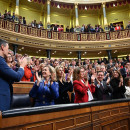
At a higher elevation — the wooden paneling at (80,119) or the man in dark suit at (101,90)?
the man in dark suit at (101,90)

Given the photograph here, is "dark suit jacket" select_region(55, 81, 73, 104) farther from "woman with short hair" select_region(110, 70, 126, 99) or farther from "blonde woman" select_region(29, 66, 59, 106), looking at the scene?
"woman with short hair" select_region(110, 70, 126, 99)

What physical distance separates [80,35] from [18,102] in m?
9.47

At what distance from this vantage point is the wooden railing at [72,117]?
105cm

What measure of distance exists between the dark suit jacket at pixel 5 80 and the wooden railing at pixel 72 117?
379 mm

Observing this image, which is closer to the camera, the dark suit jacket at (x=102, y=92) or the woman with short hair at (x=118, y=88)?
the dark suit jacket at (x=102, y=92)

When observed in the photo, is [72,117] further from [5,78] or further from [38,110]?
[5,78]

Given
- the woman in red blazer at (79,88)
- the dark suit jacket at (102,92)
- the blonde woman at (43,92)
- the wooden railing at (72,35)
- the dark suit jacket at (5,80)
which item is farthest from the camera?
the wooden railing at (72,35)

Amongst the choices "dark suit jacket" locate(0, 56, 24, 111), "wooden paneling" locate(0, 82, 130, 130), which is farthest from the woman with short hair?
"dark suit jacket" locate(0, 56, 24, 111)

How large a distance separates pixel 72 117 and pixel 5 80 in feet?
2.64

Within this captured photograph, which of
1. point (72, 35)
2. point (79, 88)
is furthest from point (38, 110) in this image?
point (72, 35)

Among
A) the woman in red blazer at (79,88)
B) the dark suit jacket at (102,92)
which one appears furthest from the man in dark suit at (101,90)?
the woman in red blazer at (79,88)

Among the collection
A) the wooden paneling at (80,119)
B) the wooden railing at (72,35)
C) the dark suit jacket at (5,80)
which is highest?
the wooden railing at (72,35)

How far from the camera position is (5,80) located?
4.75 ft

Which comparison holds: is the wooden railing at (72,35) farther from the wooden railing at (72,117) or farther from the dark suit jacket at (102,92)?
the wooden railing at (72,117)
